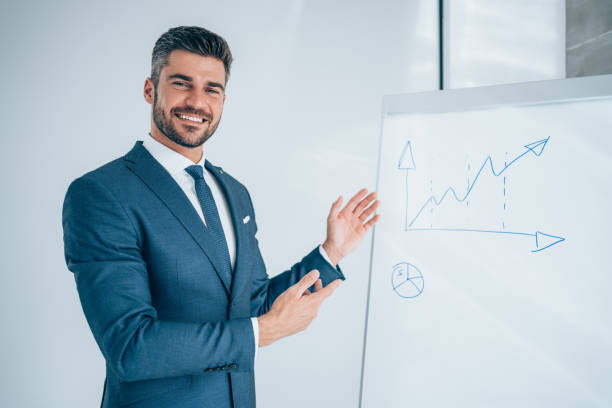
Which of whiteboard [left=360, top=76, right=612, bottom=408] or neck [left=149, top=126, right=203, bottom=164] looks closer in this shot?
whiteboard [left=360, top=76, right=612, bottom=408]

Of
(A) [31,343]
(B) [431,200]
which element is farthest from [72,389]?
(B) [431,200]

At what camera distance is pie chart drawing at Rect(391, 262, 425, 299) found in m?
0.92

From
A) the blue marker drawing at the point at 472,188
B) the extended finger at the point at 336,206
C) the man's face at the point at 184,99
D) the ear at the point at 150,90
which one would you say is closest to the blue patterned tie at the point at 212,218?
the man's face at the point at 184,99

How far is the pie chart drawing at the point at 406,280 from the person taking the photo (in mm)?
923

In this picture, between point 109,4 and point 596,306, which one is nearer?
point 596,306

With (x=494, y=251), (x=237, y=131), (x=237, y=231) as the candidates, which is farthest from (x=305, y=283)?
(x=237, y=131)

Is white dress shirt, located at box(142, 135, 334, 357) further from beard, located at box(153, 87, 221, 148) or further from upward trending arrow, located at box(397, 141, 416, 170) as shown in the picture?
upward trending arrow, located at box(397, 141, 416, 170)

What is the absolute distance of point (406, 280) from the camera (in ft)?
3.07

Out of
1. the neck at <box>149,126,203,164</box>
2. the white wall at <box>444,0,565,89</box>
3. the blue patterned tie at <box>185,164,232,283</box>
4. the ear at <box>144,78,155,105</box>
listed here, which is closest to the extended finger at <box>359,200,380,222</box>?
the blue patterned tie at <box>185,164,232,283</box>

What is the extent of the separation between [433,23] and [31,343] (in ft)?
7.13

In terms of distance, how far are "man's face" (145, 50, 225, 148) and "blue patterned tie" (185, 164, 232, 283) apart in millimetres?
100

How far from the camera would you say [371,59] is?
1.61 m

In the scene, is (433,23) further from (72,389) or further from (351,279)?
(72,389)

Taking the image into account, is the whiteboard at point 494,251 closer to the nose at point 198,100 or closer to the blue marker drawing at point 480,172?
the blue marker drawing at point 480,172
